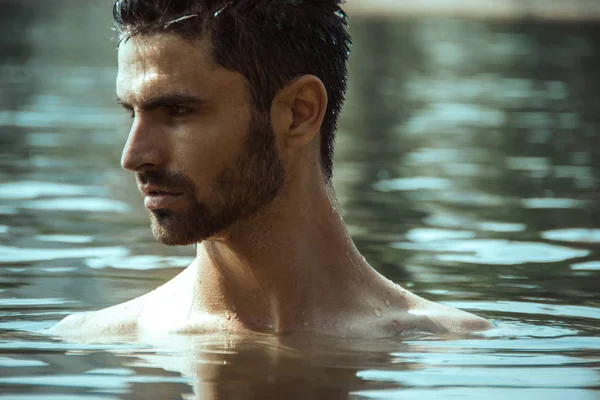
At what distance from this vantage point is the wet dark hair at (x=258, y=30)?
526 centimetres

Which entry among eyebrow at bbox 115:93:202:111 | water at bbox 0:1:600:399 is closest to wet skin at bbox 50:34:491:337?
eyebrow at bbox 115:93:202:111

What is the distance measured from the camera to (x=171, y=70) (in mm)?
5215

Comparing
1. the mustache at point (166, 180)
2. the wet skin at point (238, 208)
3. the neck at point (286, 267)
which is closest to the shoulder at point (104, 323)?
the wet skin at point (238, 208)

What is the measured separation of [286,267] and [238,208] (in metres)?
0.32

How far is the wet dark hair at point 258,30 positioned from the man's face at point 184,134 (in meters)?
0.04

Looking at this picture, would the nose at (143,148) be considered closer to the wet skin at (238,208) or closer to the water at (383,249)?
the wet skin at (238,208)

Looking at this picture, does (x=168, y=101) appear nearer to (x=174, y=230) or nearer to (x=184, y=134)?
(x=184, y=134)

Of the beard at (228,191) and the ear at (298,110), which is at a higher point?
the ear at (298,110)

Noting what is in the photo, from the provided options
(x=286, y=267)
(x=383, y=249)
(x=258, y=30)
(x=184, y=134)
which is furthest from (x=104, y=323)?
(x=383, y=249)

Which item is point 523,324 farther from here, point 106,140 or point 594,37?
point 594,37

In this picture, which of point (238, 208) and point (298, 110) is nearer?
point (238, 208)

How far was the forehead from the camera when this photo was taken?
5203 mm

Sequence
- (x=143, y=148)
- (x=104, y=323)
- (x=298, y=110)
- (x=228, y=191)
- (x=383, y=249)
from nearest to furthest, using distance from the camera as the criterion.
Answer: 1. (x=143, y=148)
2. (x=228, y=191)
3. (x=298, y=110)
4. (x=104, y=323)
5. (x=383, y=249)

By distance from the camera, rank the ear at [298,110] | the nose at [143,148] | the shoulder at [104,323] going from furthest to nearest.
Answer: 1. the shoulder at [104,323]
2. the ear at [298,110]
3. the nose at [143,148]
